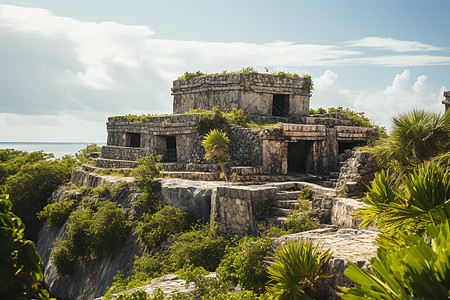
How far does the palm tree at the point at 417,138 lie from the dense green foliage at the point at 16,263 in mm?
6594

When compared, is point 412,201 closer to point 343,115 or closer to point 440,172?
point 440,172

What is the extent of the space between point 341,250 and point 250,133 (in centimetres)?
959

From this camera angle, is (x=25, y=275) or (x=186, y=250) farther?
(x=186, y=250)

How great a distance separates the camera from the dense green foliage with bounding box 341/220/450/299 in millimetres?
2896

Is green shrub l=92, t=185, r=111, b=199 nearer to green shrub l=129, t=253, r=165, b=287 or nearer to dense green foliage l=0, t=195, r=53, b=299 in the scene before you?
green shrub l=129, t=253, r=165, b=287

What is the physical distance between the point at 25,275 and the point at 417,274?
3051mm

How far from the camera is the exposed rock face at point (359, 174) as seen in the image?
1002 cm

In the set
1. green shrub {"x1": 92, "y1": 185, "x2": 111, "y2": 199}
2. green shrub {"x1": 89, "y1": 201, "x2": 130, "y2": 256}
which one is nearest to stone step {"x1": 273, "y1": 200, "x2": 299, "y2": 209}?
green shrub {"x1": 89, "y1": 201, "x2": 130, "y2": 256}

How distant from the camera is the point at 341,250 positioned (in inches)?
247

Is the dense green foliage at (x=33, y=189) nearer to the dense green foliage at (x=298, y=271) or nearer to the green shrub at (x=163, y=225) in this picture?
the green shrub at (x=163, y=225)

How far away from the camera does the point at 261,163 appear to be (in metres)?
15.1

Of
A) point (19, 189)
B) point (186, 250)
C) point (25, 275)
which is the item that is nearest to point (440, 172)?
point (25, 275)

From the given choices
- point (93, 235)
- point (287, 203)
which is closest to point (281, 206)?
point (287, 203)

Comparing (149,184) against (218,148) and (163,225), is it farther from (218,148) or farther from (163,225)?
(218,148)
